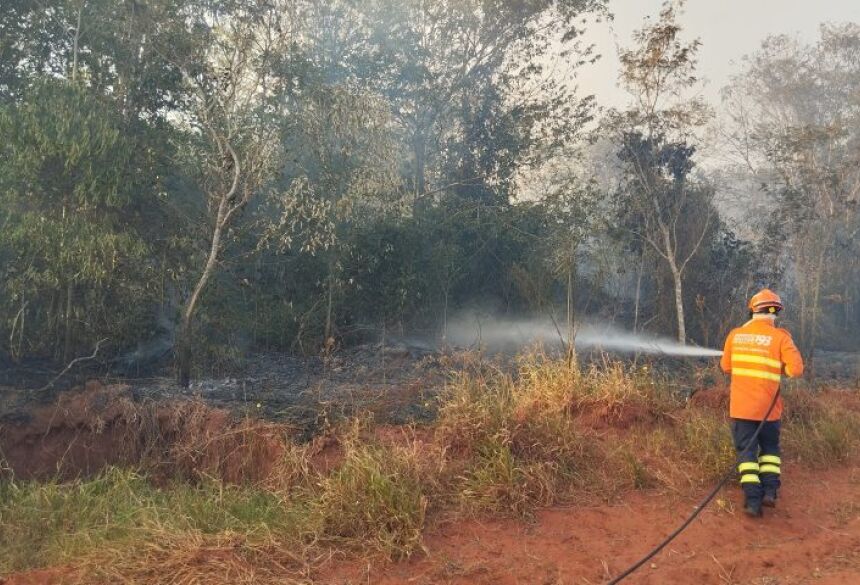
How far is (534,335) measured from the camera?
15766 millimetres

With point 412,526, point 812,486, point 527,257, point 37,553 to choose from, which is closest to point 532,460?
point 412,526

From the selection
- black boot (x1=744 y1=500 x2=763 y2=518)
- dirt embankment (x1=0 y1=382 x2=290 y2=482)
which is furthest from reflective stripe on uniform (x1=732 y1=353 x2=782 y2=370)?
dirt embankment (x1=0 y1=382 x2=290 y2=482)

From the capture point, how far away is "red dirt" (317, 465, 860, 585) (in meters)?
4.36

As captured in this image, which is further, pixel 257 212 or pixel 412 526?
pixel 257 212

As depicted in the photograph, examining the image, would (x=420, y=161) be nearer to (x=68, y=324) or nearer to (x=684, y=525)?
(x=68, y=324)

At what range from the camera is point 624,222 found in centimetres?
1631

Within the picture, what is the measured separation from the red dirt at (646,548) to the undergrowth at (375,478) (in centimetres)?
19

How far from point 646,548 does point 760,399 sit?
1583 mm

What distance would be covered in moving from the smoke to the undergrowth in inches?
282

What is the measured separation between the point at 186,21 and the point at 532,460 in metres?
→ 8.93

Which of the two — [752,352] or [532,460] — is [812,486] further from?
[532,460]

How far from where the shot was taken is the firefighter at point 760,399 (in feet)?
17.3

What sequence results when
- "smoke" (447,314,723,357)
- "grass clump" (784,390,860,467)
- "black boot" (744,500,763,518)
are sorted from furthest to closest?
"smoke" (447,314,723,357) < "grass clump" (784,390,860,467) < "black boot" (744,500,763,518)

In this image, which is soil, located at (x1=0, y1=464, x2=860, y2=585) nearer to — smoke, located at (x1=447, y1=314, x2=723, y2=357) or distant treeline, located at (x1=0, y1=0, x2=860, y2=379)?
distant treeline, located at (x1=0, y1=0, x2=860, y2=379)
